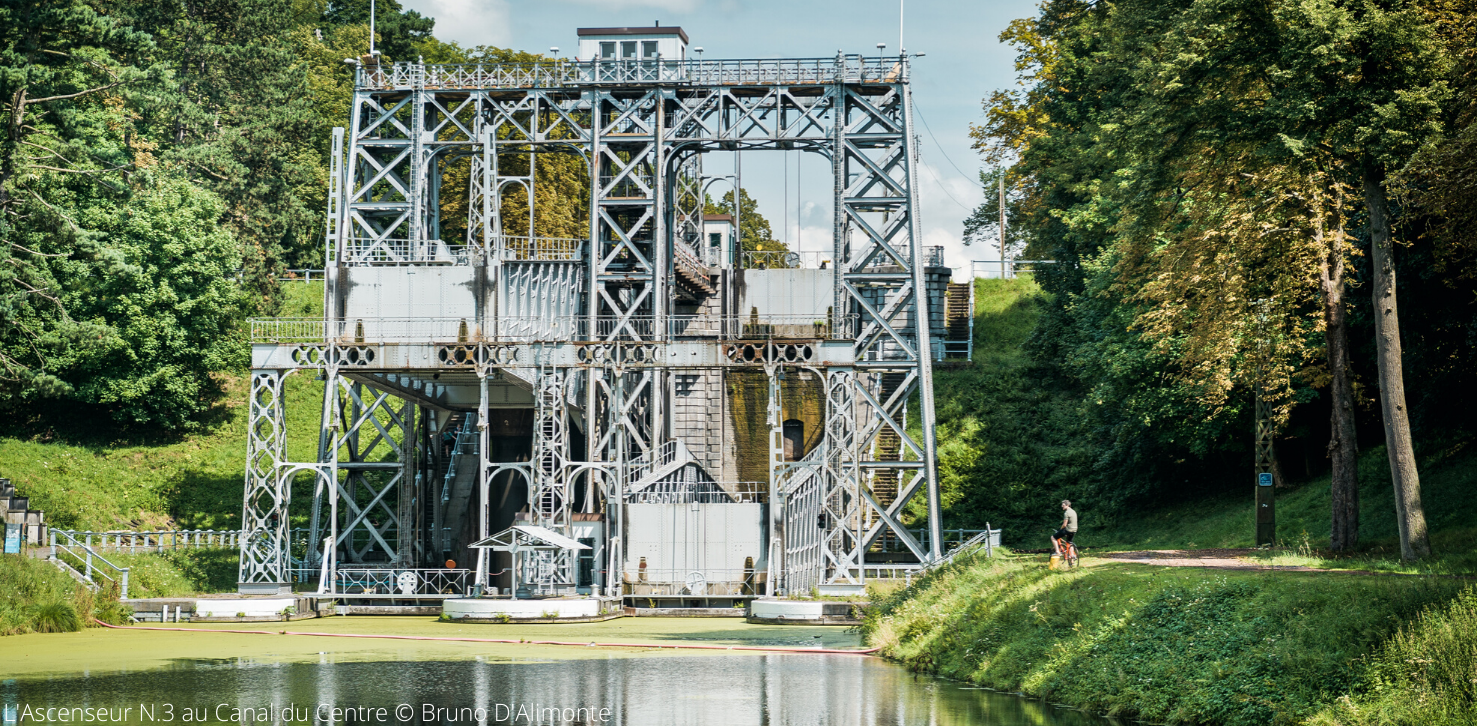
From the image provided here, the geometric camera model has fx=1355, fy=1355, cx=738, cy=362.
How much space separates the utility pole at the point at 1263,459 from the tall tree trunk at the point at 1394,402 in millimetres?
5456

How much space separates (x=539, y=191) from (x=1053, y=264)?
2432 centimetres

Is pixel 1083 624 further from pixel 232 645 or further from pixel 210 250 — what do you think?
pixel 210 250

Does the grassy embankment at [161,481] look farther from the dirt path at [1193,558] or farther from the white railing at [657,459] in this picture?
the dirt path at [1193,558]

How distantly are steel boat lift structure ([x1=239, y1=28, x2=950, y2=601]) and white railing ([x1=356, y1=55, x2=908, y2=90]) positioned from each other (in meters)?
0.10

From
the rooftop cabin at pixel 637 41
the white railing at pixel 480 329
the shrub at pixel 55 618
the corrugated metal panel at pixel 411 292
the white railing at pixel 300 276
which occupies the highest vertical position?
the rooftop cabin at pixel 637 41

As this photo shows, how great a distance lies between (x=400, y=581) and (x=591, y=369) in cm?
791

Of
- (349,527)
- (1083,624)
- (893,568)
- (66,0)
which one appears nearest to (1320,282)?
(1083,624)

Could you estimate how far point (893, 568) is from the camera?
1593 inches

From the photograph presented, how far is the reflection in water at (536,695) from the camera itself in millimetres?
16781

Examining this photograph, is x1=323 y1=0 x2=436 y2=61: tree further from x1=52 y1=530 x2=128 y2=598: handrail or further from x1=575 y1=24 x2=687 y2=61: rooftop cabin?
x1=52 y1=530 x2=128 y2=598: handrail

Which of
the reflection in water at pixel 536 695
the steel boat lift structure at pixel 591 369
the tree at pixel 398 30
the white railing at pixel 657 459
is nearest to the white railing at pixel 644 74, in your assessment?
the steel boat lift structure at pixel 591 369

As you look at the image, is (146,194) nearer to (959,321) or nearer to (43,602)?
(43,602)

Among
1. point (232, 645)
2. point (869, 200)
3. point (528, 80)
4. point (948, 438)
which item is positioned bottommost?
point (232, 645)

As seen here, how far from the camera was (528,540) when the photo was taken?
35.5 m
